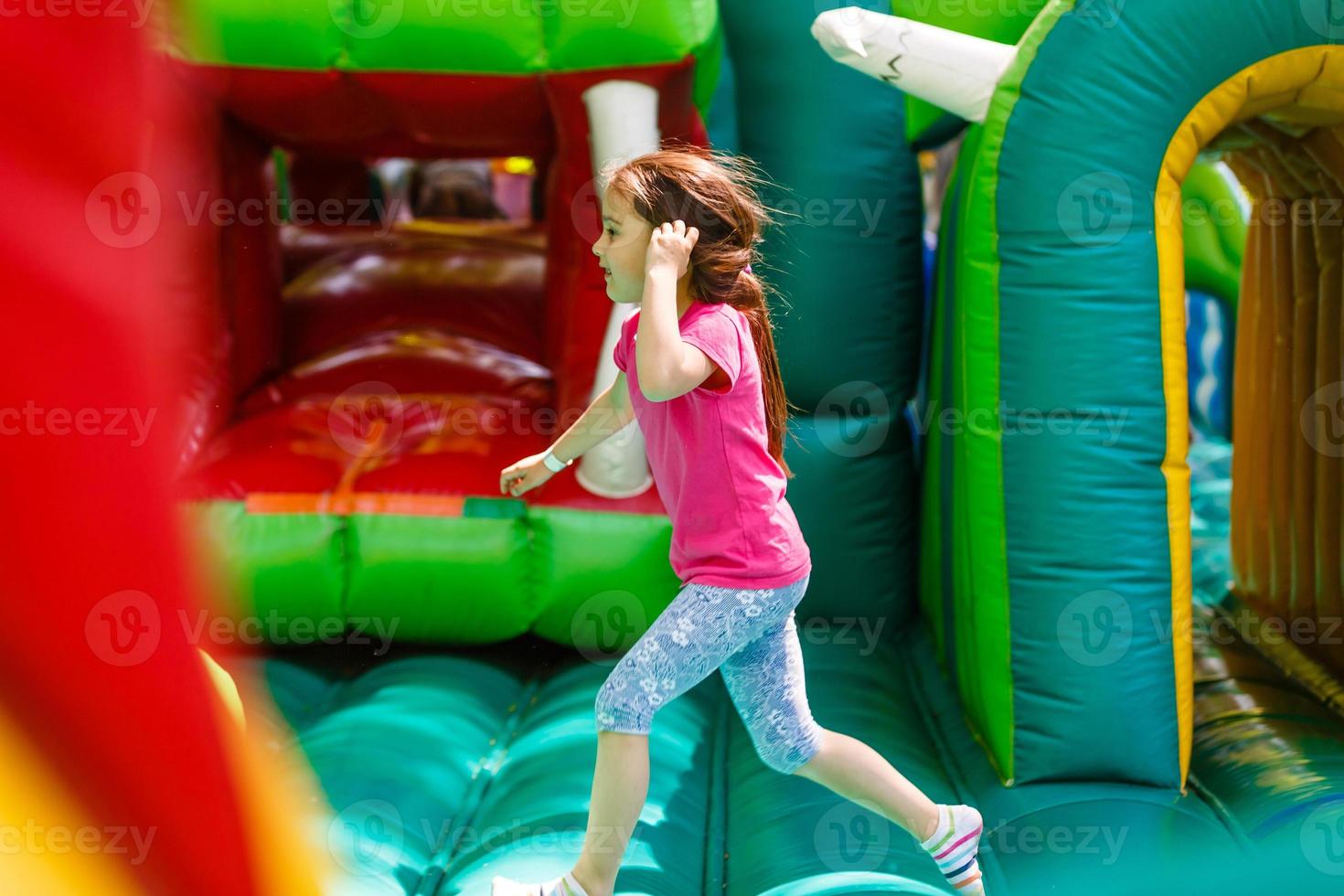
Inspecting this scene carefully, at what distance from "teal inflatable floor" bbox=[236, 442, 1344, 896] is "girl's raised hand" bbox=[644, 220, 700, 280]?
69 cm

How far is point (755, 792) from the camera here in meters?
1.65

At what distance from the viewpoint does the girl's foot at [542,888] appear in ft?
4.14

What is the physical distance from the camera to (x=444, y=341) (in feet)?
8.14

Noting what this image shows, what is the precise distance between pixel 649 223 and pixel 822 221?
0.93 meters

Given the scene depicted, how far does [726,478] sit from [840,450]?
0.90m

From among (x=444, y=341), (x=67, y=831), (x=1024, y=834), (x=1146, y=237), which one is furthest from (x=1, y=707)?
(x=444, y=341)
